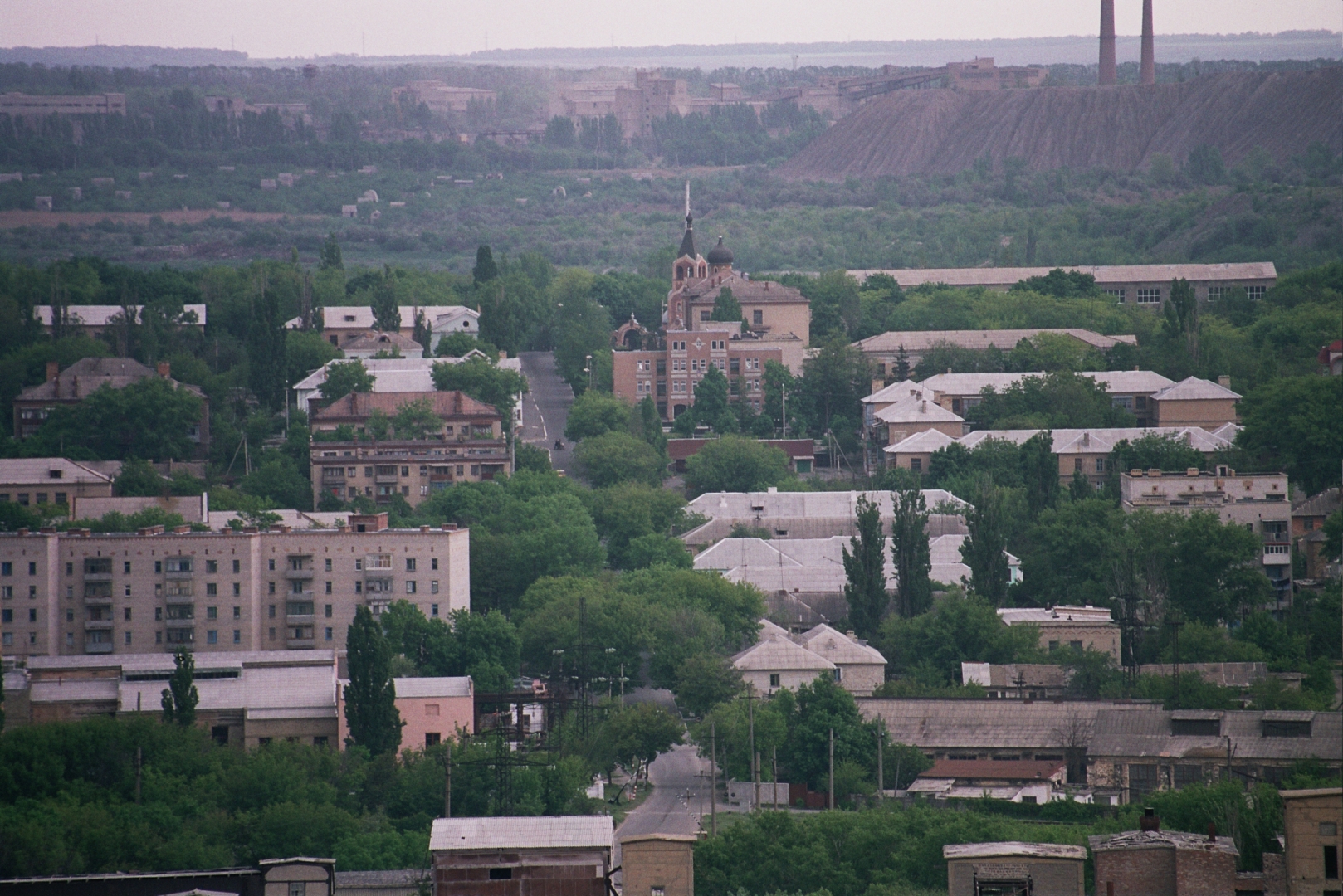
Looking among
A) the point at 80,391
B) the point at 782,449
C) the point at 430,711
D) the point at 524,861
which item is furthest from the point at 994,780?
the point at 80,391

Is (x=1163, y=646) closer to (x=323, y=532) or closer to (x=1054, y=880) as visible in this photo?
(x=323, y=532)

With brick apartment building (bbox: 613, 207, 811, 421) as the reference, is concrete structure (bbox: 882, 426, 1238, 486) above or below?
below

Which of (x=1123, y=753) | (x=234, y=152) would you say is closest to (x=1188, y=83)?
(x=234, y=152)

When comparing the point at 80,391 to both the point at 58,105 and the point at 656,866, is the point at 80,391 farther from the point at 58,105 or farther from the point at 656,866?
the point at 58,105

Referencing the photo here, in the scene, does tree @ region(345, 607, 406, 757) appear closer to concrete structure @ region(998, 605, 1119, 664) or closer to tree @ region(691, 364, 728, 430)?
concrete structure @ region(998, 605, 1119, 664)

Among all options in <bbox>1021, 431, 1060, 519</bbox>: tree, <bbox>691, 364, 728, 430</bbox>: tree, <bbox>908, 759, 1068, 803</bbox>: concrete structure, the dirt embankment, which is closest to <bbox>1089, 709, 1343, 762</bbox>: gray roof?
<bbox>908, 759, 1068, 803</bbox>: concrete structure

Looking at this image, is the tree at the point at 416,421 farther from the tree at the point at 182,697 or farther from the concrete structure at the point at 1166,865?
the concrete structure at the point at 1166,865
